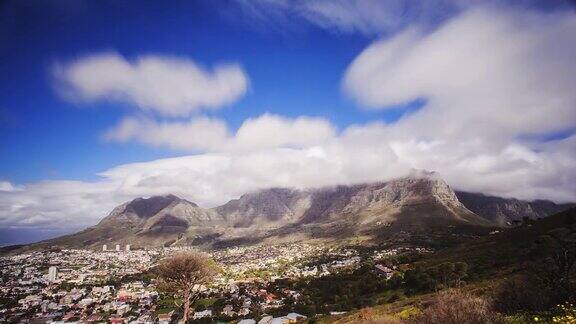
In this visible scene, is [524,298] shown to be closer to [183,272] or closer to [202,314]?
[183,272]

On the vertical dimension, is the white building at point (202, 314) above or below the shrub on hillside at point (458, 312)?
below

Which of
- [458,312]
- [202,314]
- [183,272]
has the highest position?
[183,272]

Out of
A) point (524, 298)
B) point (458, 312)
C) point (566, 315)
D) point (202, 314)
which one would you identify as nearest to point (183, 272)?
point (458, 312)

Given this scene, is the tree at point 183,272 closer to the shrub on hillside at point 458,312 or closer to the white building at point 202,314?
the shrub on hillside at point 458,312

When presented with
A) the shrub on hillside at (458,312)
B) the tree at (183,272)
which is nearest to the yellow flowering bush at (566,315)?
the shrub on hillside at (458,312)

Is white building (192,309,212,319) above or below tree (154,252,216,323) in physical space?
below

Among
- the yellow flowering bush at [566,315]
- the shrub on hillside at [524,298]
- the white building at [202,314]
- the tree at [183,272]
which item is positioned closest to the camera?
the yellow flowering bush at [566,315]

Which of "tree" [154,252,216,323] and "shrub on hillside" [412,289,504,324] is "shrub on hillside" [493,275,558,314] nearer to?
"shrub on hillside" [412,289,504,324]

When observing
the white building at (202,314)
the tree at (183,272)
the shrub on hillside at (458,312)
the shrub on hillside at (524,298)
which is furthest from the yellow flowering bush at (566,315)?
the white building at (202,314)

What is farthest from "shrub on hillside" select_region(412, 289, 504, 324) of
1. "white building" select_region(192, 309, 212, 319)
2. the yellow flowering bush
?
"white building" select_region(192, 309, 212, 319)

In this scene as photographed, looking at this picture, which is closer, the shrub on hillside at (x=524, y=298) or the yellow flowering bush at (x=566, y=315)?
the yellow flowering bush at (x=566, y=315)

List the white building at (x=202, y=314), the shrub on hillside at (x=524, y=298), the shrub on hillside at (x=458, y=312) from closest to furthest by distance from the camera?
1. the shrub on hillside at (x=458, y=312)
2. the shrub on hillside at (x=524, y=298)
3. the white building at (x=202, y=314)

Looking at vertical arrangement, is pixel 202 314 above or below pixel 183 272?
below

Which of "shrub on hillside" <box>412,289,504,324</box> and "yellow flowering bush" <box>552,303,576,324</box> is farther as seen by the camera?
"shrub on hillside" <box>412,289,504,324</box>
